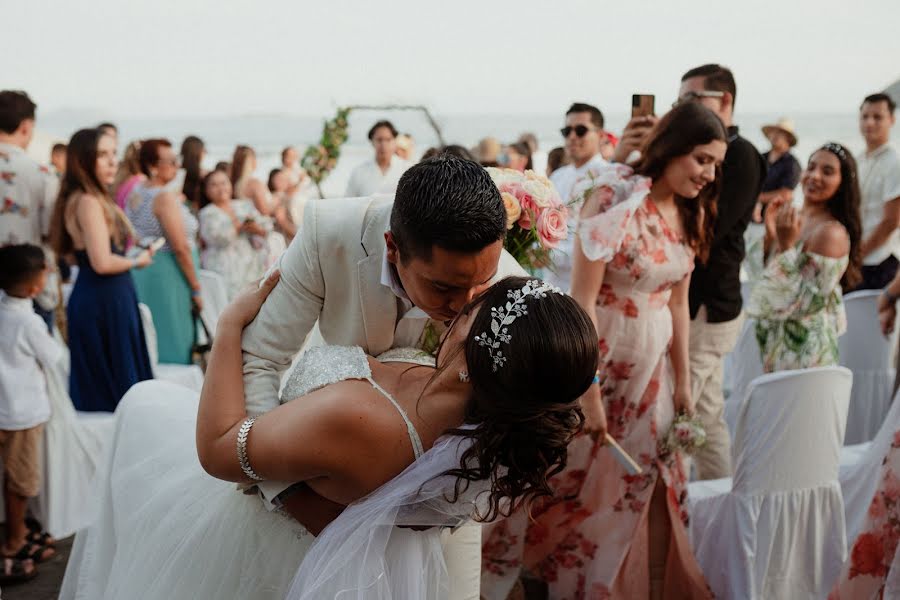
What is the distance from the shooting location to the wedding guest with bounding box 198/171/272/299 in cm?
680

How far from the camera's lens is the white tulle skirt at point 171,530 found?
1752mm

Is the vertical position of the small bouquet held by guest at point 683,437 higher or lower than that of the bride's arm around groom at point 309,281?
lower

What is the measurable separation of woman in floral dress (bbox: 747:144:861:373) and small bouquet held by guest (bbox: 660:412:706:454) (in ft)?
3.58

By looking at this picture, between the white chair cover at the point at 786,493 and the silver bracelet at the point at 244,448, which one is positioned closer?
the silver bracelet at the point at 244,448

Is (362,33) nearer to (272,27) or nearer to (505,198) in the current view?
(272,27)

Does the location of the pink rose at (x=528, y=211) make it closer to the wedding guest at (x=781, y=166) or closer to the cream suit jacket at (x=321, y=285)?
the cream suit jacket at (x=321, y=285)

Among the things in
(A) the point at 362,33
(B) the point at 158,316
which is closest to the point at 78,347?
(B) the point at 158,316

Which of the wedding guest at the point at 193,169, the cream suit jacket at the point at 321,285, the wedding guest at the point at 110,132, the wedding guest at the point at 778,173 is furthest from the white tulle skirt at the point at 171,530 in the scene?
the wedding guest at the point at 778,173

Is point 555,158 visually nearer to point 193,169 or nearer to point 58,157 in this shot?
point 193,169

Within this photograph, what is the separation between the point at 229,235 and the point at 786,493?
528 cm

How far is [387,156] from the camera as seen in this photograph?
24.1 feet

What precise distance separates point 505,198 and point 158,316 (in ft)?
13.3

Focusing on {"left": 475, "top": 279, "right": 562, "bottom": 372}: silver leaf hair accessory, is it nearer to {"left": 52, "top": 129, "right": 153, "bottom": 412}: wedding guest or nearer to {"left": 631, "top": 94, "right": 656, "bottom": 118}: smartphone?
{"left": 631, "top": 94, "right": 656, "bottom": 118}: smartphone

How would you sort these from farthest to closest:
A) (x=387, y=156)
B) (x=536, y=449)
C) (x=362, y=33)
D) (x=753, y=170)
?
1. (x=362, y=33)
2. (x=387, y=156)
3. (x=753, y=170)
4. (x=536, y=449)
